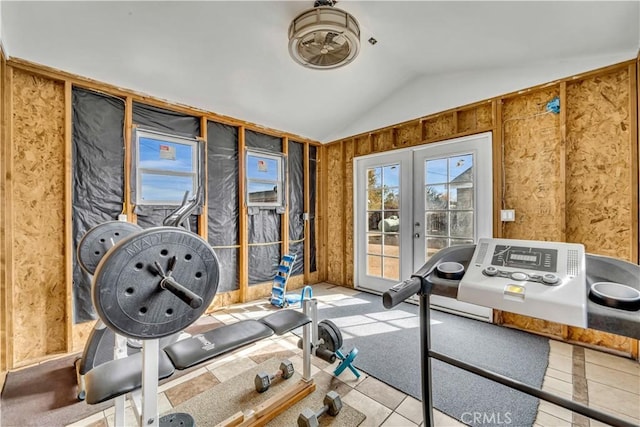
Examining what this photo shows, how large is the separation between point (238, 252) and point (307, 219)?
1310 mm

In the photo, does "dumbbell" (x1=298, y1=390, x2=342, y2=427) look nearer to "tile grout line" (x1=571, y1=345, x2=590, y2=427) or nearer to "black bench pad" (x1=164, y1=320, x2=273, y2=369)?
"black bench pad" (x1=164, y1=320, x2=273, y2=369)

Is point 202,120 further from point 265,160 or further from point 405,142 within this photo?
point 405,142

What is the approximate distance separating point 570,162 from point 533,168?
0.94ft

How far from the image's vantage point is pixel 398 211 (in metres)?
3.96

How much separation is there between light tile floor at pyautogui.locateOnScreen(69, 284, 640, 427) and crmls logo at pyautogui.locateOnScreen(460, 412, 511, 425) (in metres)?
0.09

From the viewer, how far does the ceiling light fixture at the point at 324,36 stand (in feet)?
6.84

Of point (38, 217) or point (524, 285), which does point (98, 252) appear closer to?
point (38, 217)

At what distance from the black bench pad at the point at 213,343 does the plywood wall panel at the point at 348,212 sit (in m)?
2.96

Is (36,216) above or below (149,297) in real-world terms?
above

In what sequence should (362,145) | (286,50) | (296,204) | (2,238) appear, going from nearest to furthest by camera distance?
(2,238) → (286,50) → (362,145) → (296,204)

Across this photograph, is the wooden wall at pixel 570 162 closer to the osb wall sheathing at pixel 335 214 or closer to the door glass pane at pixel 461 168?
the door glass pane at pixel 461 168

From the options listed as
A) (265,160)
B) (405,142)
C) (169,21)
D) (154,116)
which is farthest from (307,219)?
(169,21)

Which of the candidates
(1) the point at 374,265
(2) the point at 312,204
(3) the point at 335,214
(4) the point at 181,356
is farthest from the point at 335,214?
(4) the point at 181,356

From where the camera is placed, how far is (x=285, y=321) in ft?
5.97
